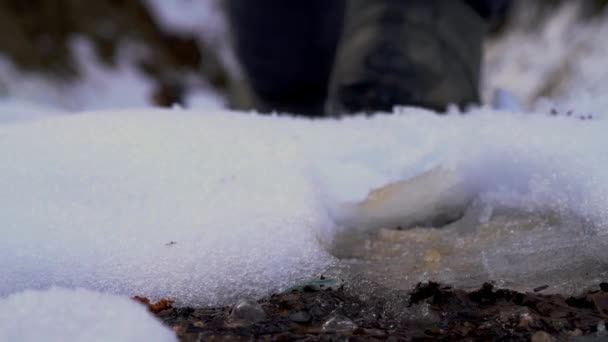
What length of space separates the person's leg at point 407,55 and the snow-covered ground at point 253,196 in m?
0.36

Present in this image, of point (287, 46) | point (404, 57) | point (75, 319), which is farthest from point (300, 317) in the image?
point (287, 46)

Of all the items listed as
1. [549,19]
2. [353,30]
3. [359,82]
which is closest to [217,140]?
[359,82]

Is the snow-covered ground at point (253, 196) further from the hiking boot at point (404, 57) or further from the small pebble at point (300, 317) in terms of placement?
the hiking boot at point (404, 57)

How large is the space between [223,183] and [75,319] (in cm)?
25

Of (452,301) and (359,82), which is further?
(359,82)

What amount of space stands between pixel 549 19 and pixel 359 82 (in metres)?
2.29

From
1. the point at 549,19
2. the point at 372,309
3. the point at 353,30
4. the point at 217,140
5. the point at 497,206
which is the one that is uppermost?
the point at 549,19

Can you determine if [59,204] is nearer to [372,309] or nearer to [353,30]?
[372,309]

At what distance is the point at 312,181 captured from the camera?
0.62m

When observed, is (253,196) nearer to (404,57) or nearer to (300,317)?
(300,317)

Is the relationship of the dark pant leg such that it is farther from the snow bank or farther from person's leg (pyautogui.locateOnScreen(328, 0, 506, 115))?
the snow bank

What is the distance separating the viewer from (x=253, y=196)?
0.59 metres

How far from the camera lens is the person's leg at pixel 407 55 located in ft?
3.76

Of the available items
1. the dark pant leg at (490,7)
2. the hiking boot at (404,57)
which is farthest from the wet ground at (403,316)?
the dark pant leg at (490,7)
